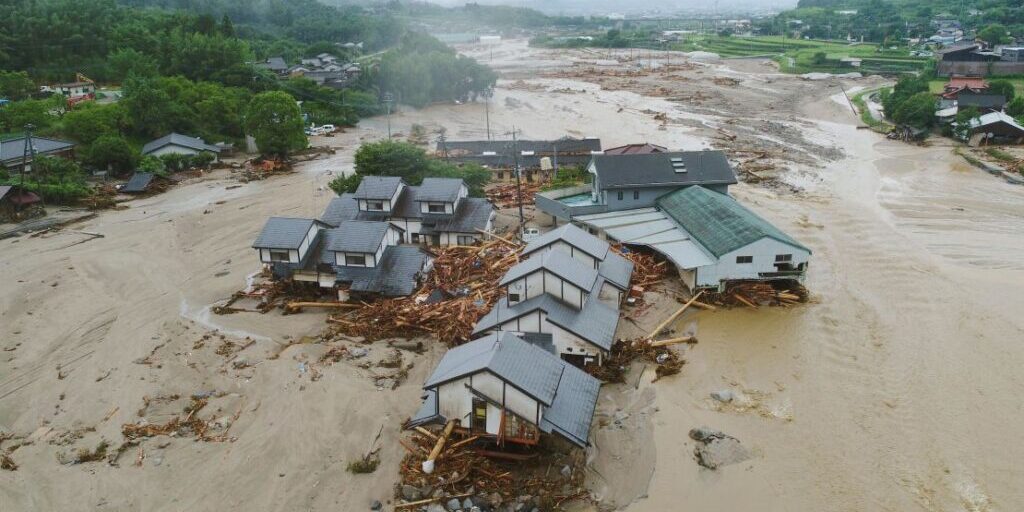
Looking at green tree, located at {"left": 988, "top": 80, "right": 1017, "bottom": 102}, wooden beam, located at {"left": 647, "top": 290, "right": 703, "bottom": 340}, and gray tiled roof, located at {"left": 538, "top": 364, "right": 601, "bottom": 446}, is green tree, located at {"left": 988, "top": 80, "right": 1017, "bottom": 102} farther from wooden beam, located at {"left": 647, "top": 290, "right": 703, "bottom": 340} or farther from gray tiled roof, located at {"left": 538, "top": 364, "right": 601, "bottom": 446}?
gray tiled roof, located at {"left": 538, "top": 364, "right": 601, "bottom": 446}

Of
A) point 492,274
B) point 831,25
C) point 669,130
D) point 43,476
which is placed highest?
point 831,25

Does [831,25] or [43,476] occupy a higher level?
[831,25]

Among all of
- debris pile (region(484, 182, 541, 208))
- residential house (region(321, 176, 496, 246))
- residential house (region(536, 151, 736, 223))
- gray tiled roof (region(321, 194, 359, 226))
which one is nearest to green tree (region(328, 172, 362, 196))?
gray tiled roof (region(321, 194, 359, 226))

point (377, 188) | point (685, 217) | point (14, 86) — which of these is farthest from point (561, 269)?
point (14, 86)

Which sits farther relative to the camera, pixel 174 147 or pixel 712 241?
pixel 174 147

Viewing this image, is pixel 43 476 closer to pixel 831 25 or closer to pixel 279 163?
pixel 279 163

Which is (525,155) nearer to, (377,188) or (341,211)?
(377,188)

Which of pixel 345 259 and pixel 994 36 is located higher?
pixel 994 36

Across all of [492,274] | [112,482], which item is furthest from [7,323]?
[492,274]
